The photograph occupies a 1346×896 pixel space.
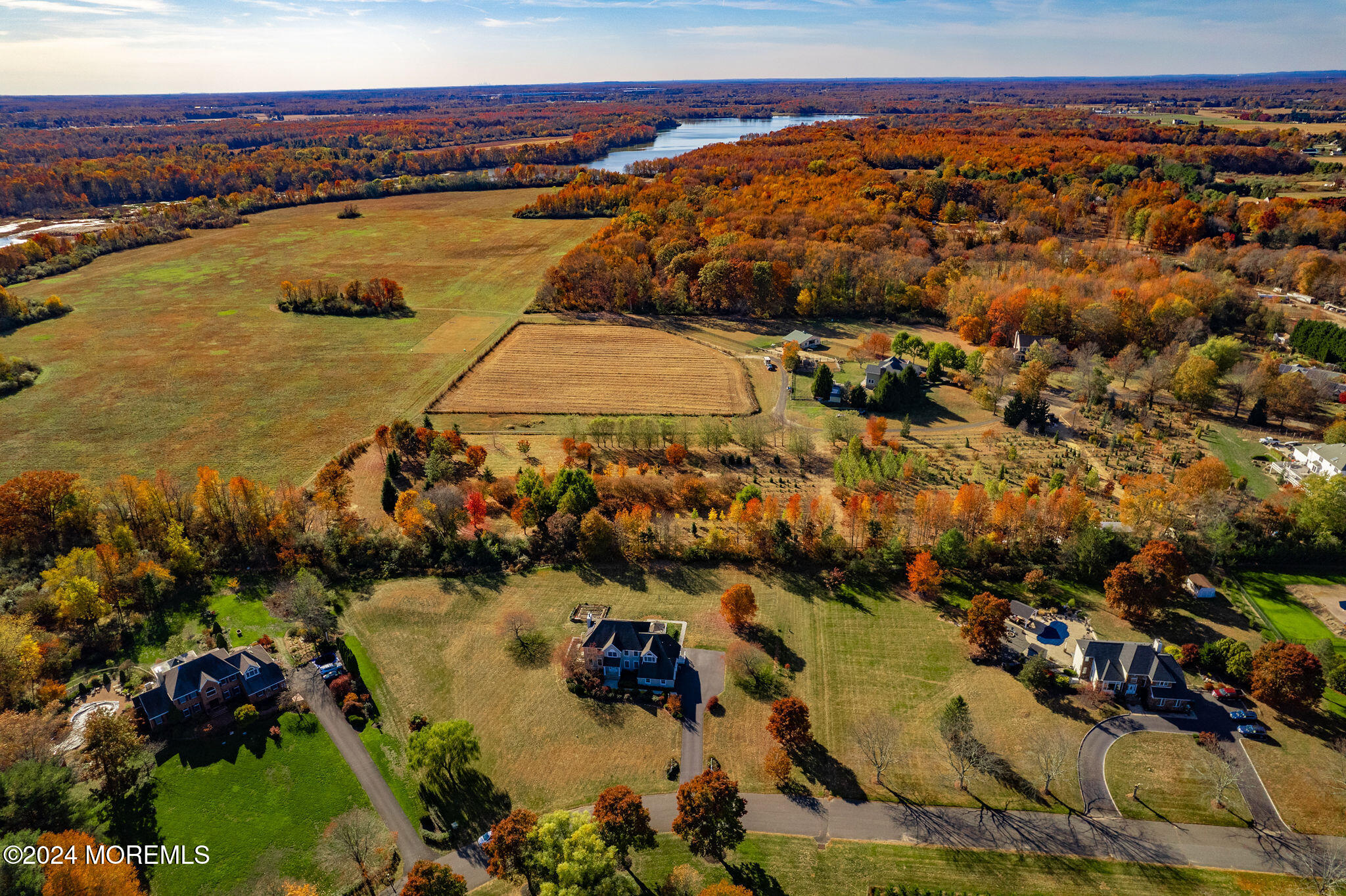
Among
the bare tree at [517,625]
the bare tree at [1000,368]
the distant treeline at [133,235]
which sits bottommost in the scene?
the bare tree at [517,625]

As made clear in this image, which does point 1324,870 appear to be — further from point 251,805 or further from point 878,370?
point 878,370

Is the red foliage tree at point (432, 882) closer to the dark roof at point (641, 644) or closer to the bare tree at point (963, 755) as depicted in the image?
the dark roof at point (641, 644)

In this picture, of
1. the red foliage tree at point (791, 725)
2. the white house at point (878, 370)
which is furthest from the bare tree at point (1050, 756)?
the white house at point (878, 370)

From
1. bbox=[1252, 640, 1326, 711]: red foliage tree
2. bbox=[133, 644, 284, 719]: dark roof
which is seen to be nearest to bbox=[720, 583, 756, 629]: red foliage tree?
bbox=[133, 644, 284, 719]: dark roof

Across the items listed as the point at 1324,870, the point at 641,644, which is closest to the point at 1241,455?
the point at 1324,870

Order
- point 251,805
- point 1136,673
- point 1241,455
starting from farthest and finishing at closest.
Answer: point 1241,455 → point 1136,673 → point 251,805

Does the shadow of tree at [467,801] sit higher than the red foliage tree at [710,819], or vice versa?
the red foliage tree at [710,819]
